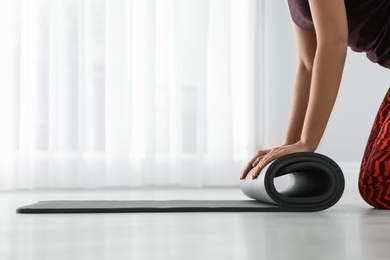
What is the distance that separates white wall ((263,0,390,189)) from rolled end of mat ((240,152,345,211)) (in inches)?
78.0

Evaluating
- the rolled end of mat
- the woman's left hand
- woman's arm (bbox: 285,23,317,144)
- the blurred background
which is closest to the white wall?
the blurred background

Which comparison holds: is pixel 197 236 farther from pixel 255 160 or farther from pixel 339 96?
pixel 339 96

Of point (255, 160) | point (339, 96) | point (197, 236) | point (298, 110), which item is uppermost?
point (339, 96)

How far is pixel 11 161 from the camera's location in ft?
13.6

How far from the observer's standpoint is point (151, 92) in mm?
4320

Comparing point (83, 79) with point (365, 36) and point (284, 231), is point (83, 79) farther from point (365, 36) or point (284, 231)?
point (284, 231)

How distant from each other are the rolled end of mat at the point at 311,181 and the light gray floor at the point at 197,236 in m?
0.05

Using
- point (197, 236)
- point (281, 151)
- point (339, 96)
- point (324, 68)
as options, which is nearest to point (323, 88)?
point (324, 68)

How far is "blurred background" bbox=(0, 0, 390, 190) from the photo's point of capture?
13.8 ft

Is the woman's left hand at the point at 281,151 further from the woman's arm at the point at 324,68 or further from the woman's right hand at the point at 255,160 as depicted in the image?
the woman's right hand at the point at 255,160

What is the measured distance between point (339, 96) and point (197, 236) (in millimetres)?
2929

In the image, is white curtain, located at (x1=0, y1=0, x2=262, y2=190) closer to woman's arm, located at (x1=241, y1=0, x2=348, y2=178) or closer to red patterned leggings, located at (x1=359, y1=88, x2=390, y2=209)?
red patterned leggings, located at (x1=359, y1=88, x2=390, y2=209)

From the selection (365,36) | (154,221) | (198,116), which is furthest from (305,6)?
(198,116)

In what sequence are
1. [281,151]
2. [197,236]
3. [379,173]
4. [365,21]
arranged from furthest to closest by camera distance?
[365,21] < [379,173] < [281,151] < [197,236]
